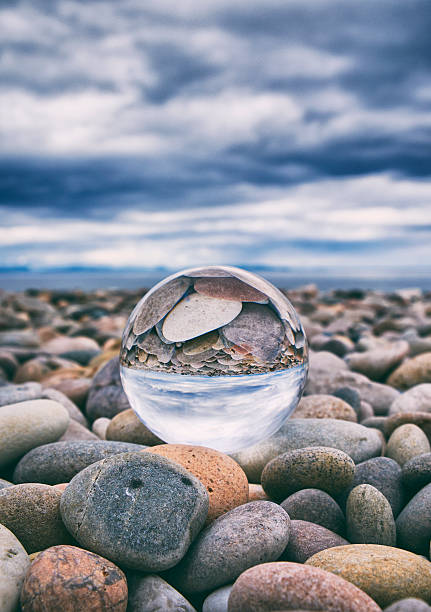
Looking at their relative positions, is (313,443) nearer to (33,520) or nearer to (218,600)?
(218,600)

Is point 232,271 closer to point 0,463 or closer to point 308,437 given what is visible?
point 308,437

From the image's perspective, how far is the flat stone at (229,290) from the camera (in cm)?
297

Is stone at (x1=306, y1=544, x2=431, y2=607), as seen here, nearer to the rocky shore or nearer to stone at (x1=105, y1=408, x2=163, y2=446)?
the rocky shore

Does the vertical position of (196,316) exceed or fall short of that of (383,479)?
it exceeds it

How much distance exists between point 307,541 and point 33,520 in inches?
47.8

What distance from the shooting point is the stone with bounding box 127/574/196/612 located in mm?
2010

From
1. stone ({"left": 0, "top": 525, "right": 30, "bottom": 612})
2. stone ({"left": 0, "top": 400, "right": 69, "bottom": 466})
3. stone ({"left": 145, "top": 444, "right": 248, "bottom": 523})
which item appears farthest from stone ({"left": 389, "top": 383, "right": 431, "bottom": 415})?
stone ({"left": 0, "top": 525, "right": 30, "bottom": 612})

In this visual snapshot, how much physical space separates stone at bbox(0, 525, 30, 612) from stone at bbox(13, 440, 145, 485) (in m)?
0.73

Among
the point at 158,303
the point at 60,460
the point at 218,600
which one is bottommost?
the point at 218,600

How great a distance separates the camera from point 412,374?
18.4 ft

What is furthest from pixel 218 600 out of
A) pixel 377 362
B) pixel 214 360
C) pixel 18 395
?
pixel 377 362

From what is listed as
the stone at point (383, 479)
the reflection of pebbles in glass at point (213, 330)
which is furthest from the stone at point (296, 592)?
the reflection of pebbles in glass at point (213, 330)

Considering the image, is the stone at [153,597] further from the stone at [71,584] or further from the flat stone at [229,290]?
the flat stone at [229,290]

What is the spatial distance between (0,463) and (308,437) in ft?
6.10
